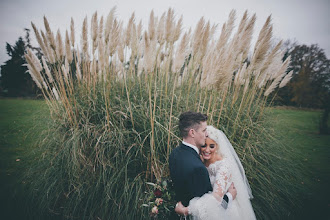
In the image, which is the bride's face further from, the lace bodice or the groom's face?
the groom's face

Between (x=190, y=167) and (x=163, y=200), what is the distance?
1.91 ft

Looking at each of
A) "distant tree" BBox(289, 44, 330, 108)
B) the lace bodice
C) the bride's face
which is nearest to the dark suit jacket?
the lace bodice

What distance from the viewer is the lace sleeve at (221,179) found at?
1.60 m

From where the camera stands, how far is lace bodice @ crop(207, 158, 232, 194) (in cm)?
162

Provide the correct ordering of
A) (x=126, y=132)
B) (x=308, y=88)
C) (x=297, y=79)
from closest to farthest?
1. (x=126, y=132)
2. (x=308, y=88)
3. (x=297, y=79)

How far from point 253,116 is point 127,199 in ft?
10.1

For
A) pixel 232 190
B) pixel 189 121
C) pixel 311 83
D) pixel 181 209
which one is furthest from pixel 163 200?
pixel 311 83

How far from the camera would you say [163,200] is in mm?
1775

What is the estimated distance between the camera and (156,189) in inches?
71.5

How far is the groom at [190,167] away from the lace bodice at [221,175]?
8cm

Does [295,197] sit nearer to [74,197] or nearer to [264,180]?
[264,180]

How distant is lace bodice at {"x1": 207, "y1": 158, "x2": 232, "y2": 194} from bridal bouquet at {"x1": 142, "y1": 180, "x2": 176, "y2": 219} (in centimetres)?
50

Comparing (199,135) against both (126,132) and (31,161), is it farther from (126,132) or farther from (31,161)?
(31,161)

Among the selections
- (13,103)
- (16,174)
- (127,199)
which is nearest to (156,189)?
(127,199)
